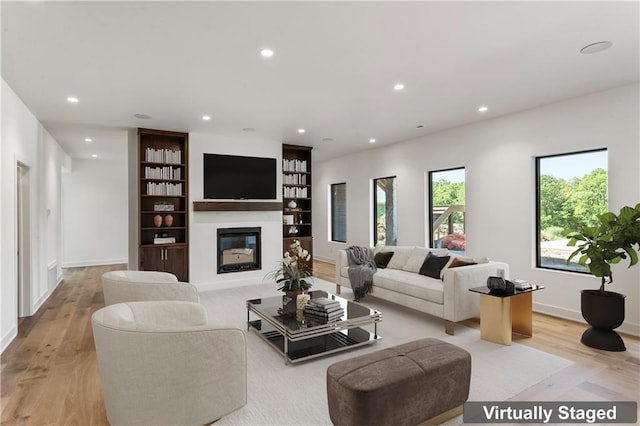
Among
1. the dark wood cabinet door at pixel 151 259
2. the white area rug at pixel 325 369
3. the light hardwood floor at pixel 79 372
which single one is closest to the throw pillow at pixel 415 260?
the white area rug at pixel 325 369

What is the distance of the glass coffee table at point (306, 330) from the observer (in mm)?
3174

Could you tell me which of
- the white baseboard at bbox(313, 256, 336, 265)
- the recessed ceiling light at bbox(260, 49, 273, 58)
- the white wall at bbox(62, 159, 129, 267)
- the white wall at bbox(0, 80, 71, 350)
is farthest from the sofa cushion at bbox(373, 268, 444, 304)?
the white wall at bbox(62, 159, 129, 267)

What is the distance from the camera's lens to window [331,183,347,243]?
30.0ft

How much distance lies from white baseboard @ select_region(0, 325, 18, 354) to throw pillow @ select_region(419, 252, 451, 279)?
4837 millimetres

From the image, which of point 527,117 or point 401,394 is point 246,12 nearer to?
point 401,394

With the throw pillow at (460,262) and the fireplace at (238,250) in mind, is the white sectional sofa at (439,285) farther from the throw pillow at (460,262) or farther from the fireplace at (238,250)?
the fireplace at (238,250)

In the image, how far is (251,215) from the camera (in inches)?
266

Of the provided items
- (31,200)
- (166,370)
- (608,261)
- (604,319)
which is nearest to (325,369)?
(166,370)

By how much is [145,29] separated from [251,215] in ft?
14.3

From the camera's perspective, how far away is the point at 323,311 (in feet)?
11.2

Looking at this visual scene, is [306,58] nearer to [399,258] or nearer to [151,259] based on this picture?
[399,258]

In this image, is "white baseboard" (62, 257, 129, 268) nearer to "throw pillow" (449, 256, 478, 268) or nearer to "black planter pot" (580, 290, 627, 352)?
"throw pillow" (449, 256, 478, 268)

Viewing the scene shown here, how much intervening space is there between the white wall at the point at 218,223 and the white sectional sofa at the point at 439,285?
99.7 inches

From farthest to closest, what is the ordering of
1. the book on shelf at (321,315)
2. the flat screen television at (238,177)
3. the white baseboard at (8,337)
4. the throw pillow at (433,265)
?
the flat screen television at (238,177) → the throw pillow at (433,265) → the white baseboard at (8,337) → the book on shelf at (321,315)
